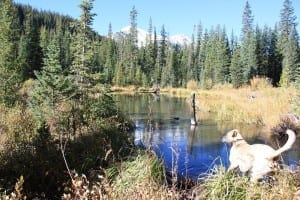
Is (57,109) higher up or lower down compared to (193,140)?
higher up

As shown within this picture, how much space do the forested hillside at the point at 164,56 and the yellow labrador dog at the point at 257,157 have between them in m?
13.9

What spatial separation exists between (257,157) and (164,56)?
289 feet

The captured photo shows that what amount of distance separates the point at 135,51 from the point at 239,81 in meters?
37.1

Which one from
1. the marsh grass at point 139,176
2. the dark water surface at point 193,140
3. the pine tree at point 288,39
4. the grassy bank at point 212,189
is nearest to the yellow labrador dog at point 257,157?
the grassy bank at point 212,189

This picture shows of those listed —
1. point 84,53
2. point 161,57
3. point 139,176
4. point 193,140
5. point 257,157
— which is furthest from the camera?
point 161,57

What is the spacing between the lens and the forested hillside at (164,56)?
2433cm

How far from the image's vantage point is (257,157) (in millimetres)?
6293

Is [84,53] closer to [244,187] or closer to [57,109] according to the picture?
[57,109]

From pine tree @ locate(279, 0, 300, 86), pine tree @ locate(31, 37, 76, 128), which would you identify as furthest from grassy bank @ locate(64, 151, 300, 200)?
pine tree @ locate(279, 0, 300, 86)

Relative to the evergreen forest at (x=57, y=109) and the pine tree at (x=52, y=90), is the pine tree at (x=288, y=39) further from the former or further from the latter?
the pine tree at (x=52, y=90)

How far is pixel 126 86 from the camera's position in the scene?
2803 inches

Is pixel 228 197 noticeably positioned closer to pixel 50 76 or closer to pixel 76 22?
pixel 50 76

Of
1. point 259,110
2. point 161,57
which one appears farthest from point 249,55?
point 259,110

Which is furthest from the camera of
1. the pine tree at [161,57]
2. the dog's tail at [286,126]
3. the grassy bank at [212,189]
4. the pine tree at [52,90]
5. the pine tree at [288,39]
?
the pine tree at [161,57]
